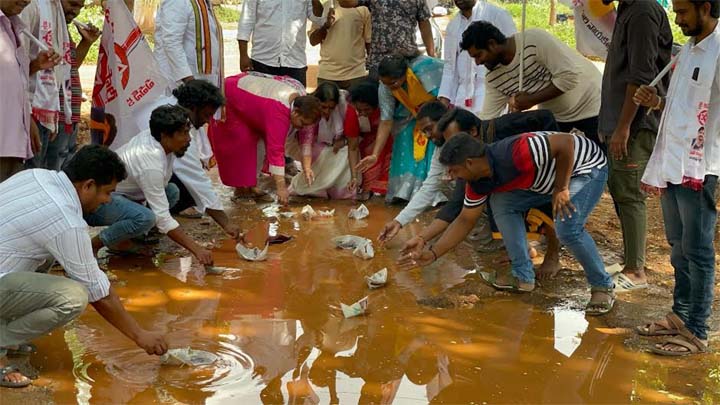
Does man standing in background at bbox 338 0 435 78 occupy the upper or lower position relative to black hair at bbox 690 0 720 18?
lower

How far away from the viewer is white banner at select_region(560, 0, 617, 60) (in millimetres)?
5805

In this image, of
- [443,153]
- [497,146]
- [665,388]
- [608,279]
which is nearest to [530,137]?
[497,146]

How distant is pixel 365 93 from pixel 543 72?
171cm

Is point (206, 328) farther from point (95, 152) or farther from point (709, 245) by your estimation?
point (709, 245)

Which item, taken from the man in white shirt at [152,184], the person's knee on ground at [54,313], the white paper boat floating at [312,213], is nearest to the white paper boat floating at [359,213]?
the white paper boat floating at [312,213]

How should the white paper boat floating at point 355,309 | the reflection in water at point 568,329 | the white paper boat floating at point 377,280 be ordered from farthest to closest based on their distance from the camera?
the white paper boat floating at point 377,280 < the white paper boat floating at point 355,309 < the reflection in water at point 568,329

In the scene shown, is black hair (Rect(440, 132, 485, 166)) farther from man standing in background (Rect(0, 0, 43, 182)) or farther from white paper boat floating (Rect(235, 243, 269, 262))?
man standing in background (Rect(0, 0, 43, 182))

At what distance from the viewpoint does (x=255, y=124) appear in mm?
7125

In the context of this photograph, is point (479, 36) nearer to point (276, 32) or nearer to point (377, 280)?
point (377, 280)

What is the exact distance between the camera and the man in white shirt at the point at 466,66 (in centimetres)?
687

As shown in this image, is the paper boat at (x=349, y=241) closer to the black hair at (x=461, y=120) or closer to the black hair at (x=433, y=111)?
the black hair at (x=433, y=111)

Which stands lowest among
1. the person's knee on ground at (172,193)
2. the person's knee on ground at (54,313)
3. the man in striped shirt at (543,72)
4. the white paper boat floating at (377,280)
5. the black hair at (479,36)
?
the white paper boat floating at (377,280)

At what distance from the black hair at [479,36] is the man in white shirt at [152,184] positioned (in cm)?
181

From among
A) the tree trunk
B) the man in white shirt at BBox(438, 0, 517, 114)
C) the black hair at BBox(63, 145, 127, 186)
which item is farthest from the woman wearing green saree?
the tree trunk
